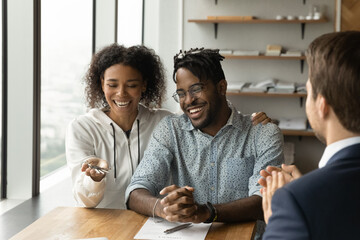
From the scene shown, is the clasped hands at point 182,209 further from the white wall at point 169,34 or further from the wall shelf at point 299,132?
the white wall at point 169,34

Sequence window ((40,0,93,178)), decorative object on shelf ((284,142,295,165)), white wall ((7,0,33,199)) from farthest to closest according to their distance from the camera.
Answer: decorative object on shelf ((284,142,295,165)) → window ((40,0,93,178)) → white wall ((7,0,33,199))

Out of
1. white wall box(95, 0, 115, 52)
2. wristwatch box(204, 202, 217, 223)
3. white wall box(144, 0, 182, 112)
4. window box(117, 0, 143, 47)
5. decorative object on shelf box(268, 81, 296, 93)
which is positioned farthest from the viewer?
white wall box(144, 0, 182, 112)

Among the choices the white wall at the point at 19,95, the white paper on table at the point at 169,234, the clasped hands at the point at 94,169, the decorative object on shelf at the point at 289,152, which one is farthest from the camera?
the decorative object on shelf at the point at 289,152

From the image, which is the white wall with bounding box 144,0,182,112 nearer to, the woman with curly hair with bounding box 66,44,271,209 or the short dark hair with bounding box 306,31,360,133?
the woman with curly hair with bounding box 66,44,271,209

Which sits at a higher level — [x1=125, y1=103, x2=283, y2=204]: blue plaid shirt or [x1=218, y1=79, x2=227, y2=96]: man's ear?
[x1=218, y1=79, x2=227, y2=96]: man's ear

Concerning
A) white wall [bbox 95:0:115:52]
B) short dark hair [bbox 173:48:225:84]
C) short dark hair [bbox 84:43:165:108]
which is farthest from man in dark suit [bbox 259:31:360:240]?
white wall [bbox 95:0:115:52]

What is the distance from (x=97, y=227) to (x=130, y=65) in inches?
38.5

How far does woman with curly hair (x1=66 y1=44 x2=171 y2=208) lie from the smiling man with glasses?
0.21 m

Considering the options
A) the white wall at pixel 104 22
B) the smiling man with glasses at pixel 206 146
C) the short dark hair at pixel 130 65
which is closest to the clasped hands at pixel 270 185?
the smiling man with glasses at pixel 206 146

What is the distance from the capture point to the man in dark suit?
3.50 ft

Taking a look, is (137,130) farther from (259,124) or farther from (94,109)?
(259,124)

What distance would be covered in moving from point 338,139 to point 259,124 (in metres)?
1.22

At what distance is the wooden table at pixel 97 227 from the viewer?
183cm

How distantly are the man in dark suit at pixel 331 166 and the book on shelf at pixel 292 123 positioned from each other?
4.35 meters
